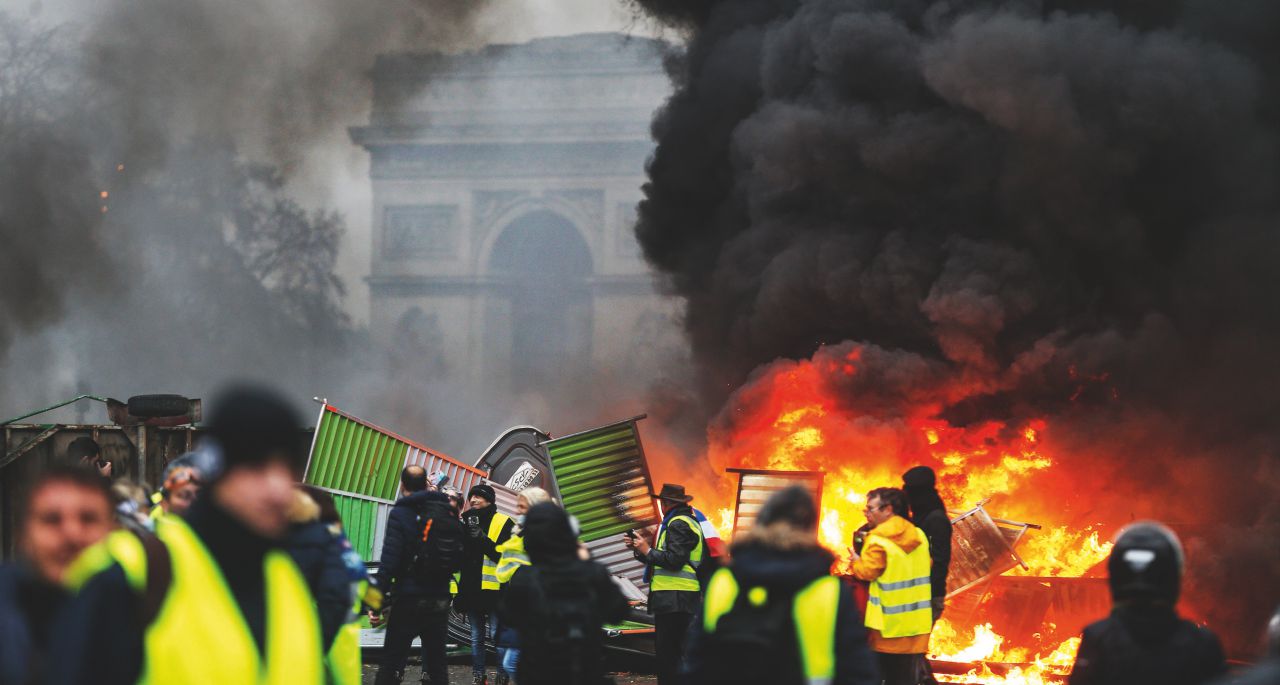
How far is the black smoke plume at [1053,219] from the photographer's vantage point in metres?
15.1

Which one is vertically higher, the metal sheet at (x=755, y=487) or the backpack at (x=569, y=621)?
the metal sheet at (x=755, y=487)

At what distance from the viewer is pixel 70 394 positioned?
1286 inches

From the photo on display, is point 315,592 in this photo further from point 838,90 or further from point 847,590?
point 838,90

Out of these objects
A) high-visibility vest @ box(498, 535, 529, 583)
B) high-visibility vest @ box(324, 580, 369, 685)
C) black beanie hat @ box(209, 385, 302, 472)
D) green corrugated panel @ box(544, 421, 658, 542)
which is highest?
green corrugated panel @ box(544, 421, 658, 542)

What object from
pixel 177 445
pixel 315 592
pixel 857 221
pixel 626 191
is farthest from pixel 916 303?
pixel 626 191

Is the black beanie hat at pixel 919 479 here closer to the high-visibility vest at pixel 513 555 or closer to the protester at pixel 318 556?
the high-visibility vest at pixel 513 555

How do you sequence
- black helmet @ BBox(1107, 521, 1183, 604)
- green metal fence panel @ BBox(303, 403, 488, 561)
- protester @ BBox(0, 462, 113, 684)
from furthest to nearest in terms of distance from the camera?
green metal fence panel @ BBox(303, 403, 488, 561)
black helmet @ BBox(1107, 521, 1183, 604)
protester @ BBox(0, 462, 113, 684)

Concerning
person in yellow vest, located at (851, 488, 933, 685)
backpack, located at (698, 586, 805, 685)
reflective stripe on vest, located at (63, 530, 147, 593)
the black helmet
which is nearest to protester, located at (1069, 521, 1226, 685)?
the black helmet

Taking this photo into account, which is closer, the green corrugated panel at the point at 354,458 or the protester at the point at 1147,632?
the protester at the point at 1147,632

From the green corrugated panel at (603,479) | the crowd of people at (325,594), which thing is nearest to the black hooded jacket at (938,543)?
the crowd of people at (325,594)

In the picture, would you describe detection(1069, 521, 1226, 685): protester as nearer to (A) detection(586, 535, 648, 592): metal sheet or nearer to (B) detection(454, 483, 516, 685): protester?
(B) detection(454, 483, 516, 685): protester

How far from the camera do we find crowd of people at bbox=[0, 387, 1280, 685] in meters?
2.42

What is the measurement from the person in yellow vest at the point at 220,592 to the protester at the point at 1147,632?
265 centimetres

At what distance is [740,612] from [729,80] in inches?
636
